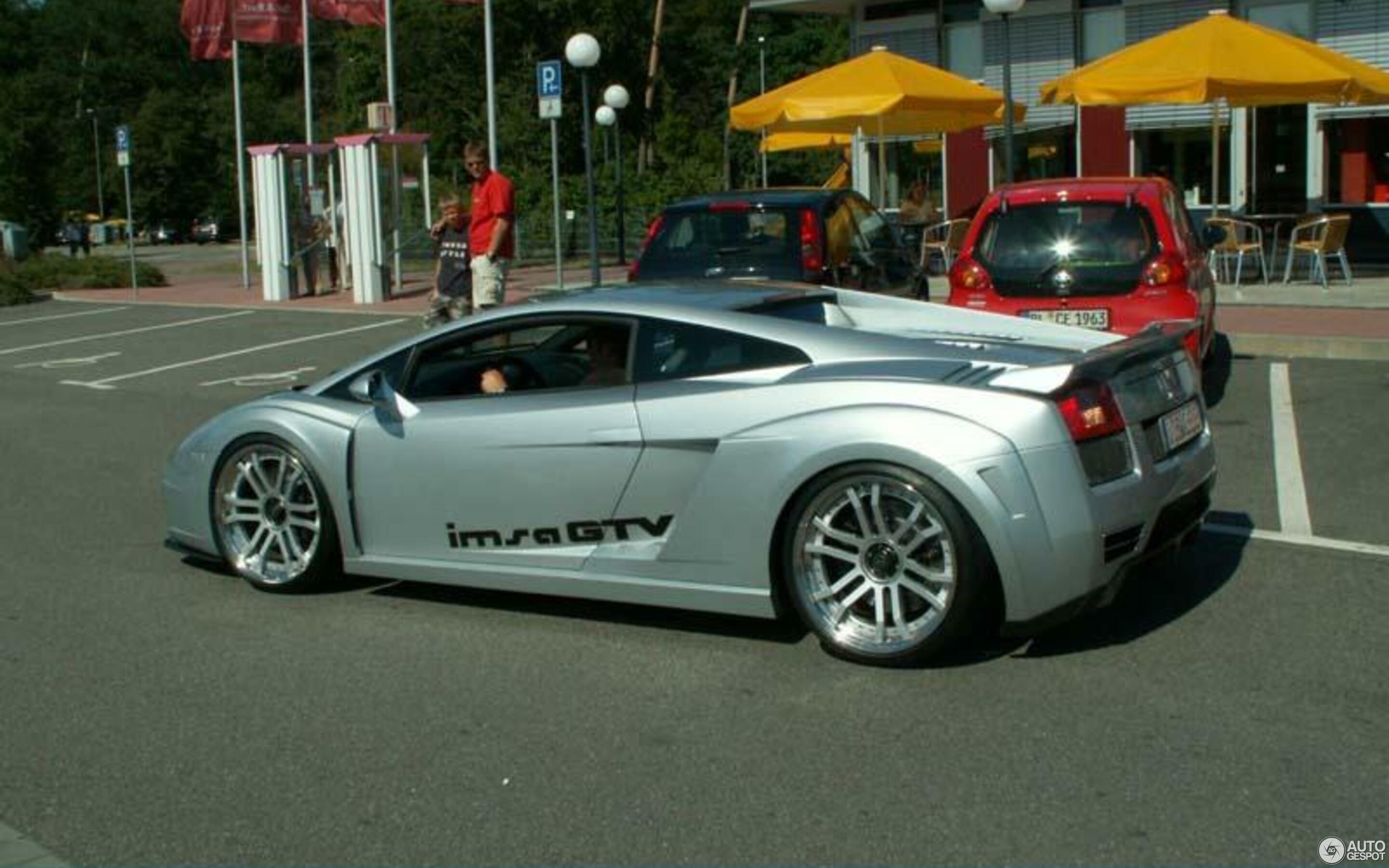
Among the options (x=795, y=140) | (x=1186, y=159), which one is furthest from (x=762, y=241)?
(x=795, y=140)

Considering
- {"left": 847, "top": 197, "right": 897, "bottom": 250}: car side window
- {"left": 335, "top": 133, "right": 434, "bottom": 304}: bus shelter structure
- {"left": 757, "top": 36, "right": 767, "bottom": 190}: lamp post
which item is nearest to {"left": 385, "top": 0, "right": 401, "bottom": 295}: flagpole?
{"left": 335, "top": 133, "right": 434, "bottom": 304}: bus shelter structure

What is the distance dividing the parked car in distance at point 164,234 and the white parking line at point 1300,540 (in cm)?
7614

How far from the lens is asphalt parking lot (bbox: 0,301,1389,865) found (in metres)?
4.25

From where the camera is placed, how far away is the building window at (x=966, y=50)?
83.4ft

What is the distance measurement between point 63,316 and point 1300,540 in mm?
21986

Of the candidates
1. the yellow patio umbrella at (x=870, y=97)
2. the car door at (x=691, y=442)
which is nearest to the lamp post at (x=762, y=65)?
the yellow patio umbrella at (x=870, y=97)

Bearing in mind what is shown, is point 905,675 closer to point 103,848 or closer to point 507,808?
point 507,808

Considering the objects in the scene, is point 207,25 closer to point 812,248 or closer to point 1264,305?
point 1264,305

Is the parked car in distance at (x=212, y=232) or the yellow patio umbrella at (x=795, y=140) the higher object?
the yellow patio umbrella at (x=795, y=140)

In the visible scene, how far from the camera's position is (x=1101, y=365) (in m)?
5.63

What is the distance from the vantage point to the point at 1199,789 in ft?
14.4

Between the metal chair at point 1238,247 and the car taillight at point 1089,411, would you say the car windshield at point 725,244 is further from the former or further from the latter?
the metal chair at point 1238,247

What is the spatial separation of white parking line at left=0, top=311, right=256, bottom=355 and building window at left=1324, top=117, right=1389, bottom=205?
1508 centimetres

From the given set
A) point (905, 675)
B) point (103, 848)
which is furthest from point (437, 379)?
point (103, 848)
